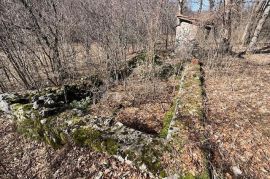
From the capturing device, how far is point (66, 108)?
493 cm

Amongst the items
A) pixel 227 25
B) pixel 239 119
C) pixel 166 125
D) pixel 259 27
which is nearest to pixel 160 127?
pixel 166 125

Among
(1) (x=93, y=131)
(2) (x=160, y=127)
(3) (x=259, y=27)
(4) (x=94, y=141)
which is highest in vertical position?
(3) (x=259, y=27)

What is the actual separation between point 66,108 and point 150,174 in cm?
266

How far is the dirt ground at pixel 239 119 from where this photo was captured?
3326 millimetres

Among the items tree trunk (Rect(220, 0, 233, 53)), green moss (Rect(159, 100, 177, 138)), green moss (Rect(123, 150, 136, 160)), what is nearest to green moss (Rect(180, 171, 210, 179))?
green moss (Rect(123, 150, 136, 160))

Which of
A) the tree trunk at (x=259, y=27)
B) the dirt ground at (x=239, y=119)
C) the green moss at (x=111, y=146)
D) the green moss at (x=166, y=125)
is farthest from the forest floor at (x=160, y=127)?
the tree trunk at (x=259, y=27)

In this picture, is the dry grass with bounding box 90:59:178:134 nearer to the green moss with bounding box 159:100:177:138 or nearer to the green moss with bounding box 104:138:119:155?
the green moss with bounding box 159:100:177:138

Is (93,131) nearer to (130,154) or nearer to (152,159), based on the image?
(130,154)

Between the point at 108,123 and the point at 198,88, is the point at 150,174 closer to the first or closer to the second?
the point at 108,123

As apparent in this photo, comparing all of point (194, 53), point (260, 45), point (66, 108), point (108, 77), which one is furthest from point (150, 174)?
point (260, 45)

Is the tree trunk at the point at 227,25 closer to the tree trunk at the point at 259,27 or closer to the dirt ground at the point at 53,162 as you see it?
the tree trunk at the point at 259,27

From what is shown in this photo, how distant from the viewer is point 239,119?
4.47 m

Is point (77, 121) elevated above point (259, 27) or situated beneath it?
situated beneath

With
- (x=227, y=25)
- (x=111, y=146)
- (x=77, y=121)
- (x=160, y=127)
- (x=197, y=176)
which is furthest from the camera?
(x=227, y=25)
